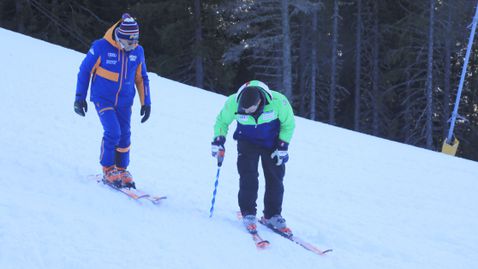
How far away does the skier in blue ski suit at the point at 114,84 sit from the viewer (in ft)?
16.4

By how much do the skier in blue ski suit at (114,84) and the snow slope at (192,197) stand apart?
393mm

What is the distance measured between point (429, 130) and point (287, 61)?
294 inches

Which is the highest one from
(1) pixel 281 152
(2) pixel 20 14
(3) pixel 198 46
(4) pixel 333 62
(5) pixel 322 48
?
(2) pixel 20 14

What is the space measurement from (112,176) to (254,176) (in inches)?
58.3

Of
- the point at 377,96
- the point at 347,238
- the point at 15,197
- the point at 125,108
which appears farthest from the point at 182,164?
the point at 377,96

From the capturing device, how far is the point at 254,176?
4.86 metres

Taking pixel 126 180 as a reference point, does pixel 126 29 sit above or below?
above

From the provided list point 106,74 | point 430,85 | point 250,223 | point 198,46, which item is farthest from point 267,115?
point 430,85

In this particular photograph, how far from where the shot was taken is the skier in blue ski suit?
5.00 metres

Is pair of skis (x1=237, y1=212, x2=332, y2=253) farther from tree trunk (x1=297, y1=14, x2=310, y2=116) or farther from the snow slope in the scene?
tree trunk (x1=297, y1=14, x2=310, y2=116)

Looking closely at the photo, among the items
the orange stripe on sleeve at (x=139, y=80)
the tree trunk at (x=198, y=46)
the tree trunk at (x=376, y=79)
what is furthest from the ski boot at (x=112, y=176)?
the tree trunk at (x=376, y=79)

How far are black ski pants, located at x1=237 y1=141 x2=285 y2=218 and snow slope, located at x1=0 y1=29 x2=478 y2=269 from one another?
0.28 m

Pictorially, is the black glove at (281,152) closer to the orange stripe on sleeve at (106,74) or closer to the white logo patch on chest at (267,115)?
the white logo patch on chest at (267,115)

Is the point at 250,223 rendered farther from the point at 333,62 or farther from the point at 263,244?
the point at 333,62
